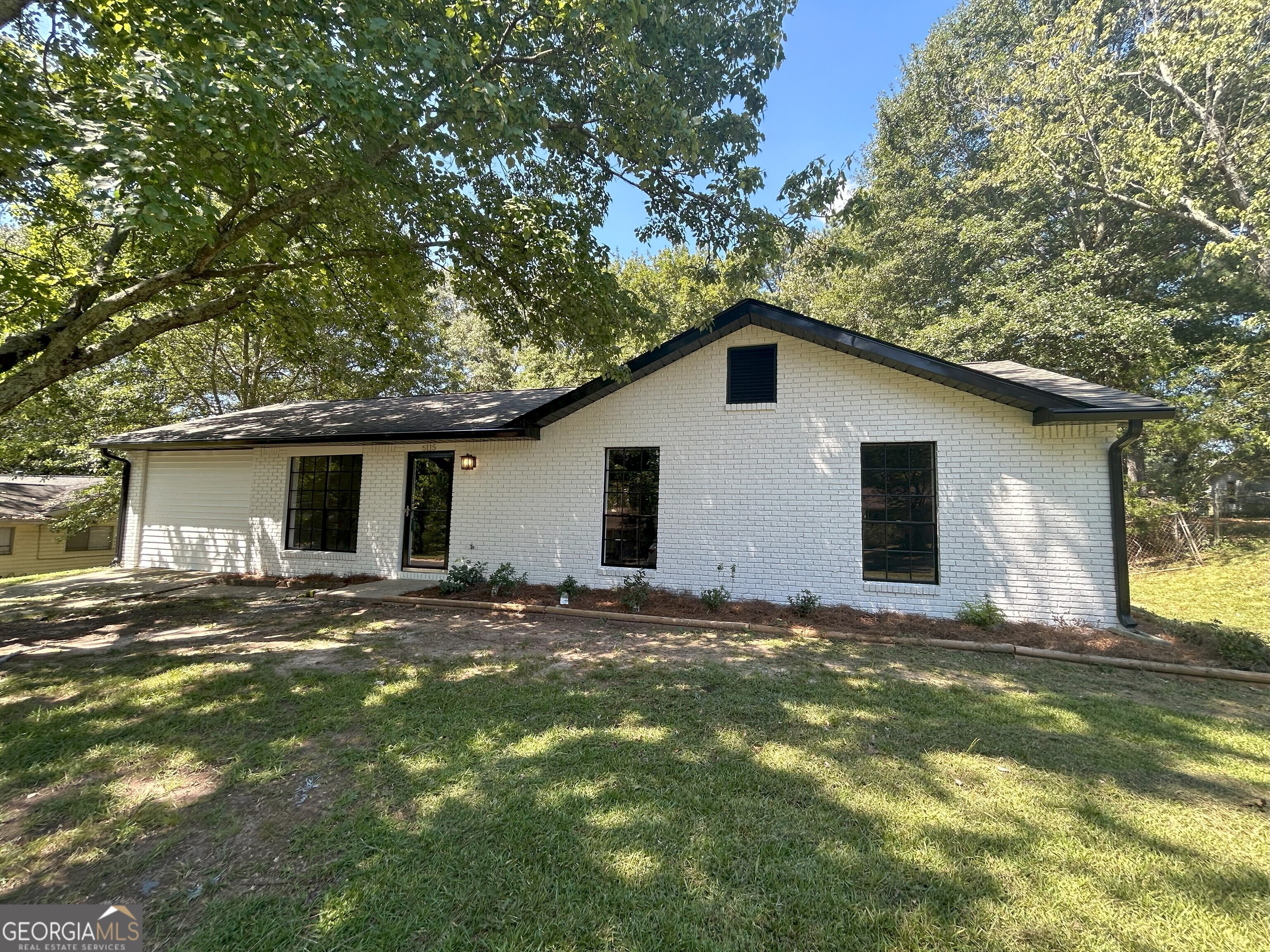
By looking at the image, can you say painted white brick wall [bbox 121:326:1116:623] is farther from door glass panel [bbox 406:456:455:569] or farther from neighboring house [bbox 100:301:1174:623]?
door glass panel [bbox 406:456:455:569]

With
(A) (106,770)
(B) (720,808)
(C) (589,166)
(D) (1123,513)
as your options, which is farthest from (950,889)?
(C) (589,166)

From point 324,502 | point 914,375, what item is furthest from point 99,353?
point 914,375

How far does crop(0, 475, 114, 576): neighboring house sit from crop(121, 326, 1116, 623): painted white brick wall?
53.0 ft

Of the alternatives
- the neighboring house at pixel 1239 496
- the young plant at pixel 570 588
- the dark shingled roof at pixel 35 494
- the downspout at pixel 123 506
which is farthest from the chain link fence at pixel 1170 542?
the dark shingled roof at pixel 35 494

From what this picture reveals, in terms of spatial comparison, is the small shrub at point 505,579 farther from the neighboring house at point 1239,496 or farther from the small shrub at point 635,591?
the neighboring house at point 1239,496

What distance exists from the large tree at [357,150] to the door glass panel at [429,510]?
2.98 metres

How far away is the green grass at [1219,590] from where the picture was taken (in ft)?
23.3

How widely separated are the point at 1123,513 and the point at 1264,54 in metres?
14.8

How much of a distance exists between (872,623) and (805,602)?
0.83 m

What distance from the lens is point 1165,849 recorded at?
89.7 inches

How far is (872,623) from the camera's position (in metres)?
6.27

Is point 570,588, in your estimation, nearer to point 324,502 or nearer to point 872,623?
point 872,623

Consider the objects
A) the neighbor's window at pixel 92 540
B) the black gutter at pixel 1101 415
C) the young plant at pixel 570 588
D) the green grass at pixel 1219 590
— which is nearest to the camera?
the black gutter at pixel 1101 415

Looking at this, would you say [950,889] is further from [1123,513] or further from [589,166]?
[589,166]
